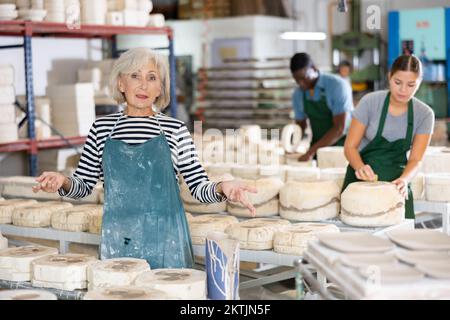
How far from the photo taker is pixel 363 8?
11.5 meters

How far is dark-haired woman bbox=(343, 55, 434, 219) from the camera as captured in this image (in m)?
4.00

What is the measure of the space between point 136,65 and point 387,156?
5.67ft

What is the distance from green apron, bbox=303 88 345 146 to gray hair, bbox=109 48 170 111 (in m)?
3.27

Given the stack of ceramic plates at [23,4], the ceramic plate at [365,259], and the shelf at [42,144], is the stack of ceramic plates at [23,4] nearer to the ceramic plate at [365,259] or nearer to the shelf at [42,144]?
the shelf at [42,144]

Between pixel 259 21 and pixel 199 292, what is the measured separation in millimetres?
8007

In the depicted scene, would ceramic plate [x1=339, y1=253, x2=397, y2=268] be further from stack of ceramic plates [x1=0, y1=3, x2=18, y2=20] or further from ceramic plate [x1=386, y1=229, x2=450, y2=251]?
stack of ceramic plates [x1=0, y1=3, x2=18, y2=20]

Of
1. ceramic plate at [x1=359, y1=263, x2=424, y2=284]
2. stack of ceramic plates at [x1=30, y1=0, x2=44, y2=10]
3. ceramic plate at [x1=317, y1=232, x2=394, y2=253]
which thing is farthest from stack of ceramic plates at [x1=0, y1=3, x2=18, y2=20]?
ceramic plate at [x1=359, y1=263, x2=424, y2=284]

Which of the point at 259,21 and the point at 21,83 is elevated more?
the point at 259,21

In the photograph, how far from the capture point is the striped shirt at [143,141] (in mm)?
3059

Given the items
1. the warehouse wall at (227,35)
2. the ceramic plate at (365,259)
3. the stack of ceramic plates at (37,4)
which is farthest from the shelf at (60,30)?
the ceramic plate at (365,259)

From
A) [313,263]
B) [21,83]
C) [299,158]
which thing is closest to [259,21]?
[21,83]

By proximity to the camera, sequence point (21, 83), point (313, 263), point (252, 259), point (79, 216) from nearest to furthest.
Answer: point (313, 263) → point (252, 259) → point (79, 216) → point (21, 83)
